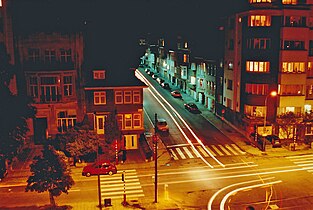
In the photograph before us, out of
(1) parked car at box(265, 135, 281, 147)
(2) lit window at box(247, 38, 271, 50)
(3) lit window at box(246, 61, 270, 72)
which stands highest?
(2) lit window at box(247, 38, 271, 50)

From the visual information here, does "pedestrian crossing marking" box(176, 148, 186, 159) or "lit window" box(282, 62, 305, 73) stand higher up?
"lit window" box(282, 62, 305, 73)

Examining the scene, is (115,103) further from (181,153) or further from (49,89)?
(181,153)

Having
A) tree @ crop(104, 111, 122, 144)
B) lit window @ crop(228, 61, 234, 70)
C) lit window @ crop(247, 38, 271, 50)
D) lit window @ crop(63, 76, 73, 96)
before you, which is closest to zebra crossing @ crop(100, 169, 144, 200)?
tree @ crop(104, 111, 122, 144)

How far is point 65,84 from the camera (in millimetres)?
50406

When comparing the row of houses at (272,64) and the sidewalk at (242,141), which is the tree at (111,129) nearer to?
the sidewalk at (242,141)

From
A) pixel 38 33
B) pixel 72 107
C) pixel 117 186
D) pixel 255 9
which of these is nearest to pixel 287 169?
pixel 117 186

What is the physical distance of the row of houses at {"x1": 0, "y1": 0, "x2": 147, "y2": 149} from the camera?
161 feet

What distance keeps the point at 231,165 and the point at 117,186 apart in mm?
14456

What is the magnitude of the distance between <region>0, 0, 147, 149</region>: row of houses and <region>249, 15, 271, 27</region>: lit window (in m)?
19.3

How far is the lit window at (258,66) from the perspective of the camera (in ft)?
183

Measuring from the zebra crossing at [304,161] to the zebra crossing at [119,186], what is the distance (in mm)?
19393

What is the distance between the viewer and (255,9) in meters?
55.2

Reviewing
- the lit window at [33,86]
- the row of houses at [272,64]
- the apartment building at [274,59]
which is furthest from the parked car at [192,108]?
the lit window at [33,86]

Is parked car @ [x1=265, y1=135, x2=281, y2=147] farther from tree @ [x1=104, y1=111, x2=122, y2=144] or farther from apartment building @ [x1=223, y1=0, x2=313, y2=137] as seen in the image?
tree @ [x1=104, y1=111, x2=122, y2=144]
